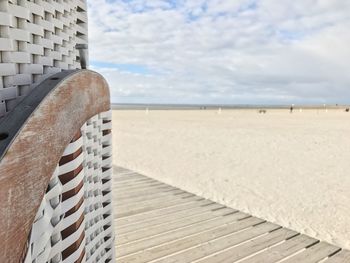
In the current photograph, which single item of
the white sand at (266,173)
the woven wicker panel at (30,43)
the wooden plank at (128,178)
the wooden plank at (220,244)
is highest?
the woven wicker panel at (30,43)

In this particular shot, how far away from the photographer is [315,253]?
157 inches

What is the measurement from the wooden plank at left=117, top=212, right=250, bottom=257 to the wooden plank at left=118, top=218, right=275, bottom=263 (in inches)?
3.2

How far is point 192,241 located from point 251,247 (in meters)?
0.71

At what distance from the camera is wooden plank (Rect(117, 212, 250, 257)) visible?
400cm

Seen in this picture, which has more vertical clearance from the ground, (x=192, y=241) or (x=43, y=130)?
(x=43, y=130)

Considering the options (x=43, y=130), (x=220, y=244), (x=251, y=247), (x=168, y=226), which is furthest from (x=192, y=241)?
(x=43, y=130)

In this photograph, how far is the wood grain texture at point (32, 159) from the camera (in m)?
1.00

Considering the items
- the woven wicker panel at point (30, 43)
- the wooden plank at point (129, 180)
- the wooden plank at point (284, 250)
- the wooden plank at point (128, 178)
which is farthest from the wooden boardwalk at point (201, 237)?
the woven wicker panel at point (30, 43)

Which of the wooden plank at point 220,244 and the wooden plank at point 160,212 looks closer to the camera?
the wooden plank at point 220,244

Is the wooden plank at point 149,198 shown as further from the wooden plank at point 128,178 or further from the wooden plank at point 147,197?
the wooden plank at point 128,178

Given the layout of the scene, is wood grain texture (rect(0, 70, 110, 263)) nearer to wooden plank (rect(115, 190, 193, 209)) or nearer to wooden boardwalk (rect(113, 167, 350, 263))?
wooden boardwalk (rect(113, 167, 350, 263))

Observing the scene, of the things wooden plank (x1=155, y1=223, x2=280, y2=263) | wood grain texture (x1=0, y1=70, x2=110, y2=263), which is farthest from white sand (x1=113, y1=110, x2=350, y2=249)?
wood grain texture (x1=0, y1=70, x2=110, y2=263)

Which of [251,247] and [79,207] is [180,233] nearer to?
[251,247]

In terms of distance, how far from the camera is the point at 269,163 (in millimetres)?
11375
